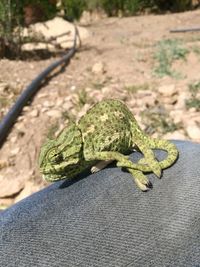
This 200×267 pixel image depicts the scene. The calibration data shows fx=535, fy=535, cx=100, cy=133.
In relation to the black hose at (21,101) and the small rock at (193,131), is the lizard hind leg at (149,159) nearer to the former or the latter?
the small rock at (193,131)

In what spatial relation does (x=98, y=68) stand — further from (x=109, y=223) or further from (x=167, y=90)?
(x=109, y=223)

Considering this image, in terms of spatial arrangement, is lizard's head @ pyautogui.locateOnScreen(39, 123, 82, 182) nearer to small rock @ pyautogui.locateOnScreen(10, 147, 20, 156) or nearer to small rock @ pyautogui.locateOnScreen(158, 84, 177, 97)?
small rock @ pyautogui.locateOnScreen(10, 147, 20, 156)

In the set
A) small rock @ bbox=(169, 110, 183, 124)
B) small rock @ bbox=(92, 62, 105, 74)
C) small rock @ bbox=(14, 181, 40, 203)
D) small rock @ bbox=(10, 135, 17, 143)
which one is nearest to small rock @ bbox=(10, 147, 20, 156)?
small rock @ bbox=(10, 135, 17, 143)

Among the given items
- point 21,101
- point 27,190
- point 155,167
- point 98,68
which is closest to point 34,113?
point 21,101

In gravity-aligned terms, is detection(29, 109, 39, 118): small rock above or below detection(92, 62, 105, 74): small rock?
above

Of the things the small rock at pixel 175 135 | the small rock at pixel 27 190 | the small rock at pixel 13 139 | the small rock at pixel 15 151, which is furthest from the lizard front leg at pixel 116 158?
the small rock at pixel 13 139

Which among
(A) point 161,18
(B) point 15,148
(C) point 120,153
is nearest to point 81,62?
(B) point 15,148
